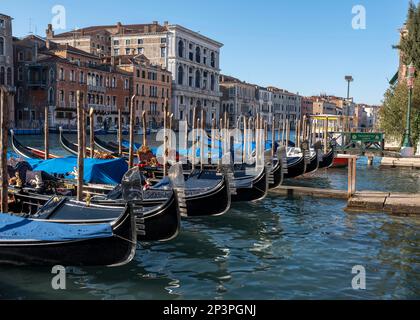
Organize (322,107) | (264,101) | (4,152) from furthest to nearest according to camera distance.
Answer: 1. (322,107)
2. (264,101)
3. (4,152)

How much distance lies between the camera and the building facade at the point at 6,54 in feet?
107

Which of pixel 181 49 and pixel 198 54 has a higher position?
pixel 198 54

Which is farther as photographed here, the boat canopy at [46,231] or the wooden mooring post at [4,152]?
the wooden mooring post at [4,152]

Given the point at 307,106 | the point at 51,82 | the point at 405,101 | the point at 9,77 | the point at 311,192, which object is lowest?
the point at 311,192

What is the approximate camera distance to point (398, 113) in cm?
1872

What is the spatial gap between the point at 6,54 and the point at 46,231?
31.1m

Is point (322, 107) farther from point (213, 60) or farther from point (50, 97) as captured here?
point (50, 97)

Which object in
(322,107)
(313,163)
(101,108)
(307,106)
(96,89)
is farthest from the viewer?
(307,106)

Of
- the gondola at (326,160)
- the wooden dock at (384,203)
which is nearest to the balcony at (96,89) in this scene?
the gondola at (326,160)

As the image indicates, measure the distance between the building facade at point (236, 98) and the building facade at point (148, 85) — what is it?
51.1ft

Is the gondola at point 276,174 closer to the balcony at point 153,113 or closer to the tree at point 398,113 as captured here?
the tree at point 398,113

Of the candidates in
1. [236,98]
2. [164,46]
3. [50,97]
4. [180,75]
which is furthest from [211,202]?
[236,98]

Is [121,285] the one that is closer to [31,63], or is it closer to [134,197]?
[134,197]

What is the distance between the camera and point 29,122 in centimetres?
3488
